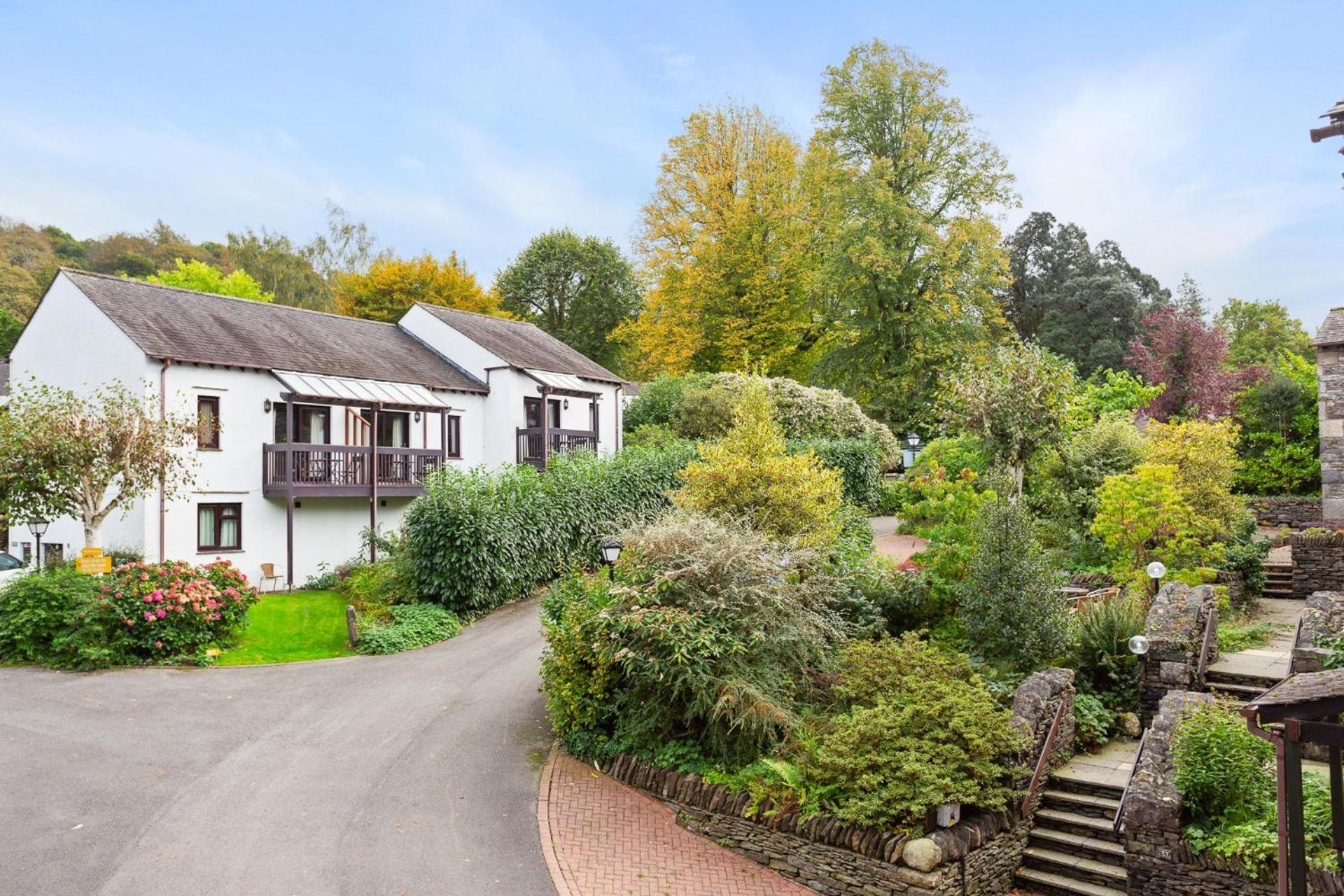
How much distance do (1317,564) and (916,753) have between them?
13278 mm

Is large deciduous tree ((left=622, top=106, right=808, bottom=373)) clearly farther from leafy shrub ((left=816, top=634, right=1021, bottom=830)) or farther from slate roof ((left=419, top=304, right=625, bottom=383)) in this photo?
leafy shrub ((left=816, top=634, right=1021, bottom=830))

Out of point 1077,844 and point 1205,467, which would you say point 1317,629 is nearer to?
point 1077,844

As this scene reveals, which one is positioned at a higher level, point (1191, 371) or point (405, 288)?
point (405, 288)

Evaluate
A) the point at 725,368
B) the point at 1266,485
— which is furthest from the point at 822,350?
the point at 1266,485

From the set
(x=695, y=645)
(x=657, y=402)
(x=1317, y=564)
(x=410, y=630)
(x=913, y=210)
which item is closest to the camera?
(x=695, y=645)

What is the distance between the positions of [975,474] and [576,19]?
12.0 metres

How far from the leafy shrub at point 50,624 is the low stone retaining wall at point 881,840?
35.5 feet

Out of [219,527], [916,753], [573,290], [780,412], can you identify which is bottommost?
[916,753]

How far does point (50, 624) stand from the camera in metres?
14.8

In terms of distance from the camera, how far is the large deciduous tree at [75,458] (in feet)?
50.9

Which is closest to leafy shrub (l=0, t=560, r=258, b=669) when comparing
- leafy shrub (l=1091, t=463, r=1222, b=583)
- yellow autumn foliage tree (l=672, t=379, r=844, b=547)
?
yellow autumn foliage tree (l=672, t=379, r=844, b=547)

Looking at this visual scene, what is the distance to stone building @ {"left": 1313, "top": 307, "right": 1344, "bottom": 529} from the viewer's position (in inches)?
702

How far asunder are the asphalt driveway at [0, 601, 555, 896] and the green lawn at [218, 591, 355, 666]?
2.07 ft


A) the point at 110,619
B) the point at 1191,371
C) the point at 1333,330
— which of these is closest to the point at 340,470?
the point at 110,619
